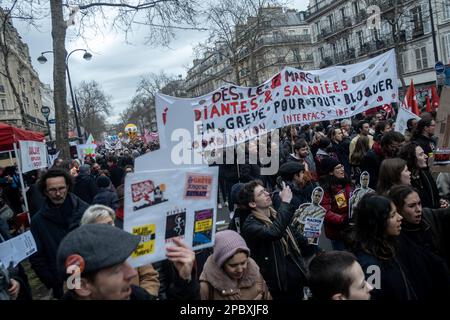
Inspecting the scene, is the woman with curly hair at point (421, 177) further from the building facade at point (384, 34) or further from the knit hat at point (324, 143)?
the building facade at point (384, 34)

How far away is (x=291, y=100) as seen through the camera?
646 cm

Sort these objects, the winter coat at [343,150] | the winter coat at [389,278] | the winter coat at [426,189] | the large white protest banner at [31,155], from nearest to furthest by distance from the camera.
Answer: the winter coat at [389,278] < the winter coat at [426,189] < the large white protest banner at [31,155] < the winter coat at [343,150]

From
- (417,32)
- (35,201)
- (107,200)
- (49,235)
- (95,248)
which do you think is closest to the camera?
(95,248)

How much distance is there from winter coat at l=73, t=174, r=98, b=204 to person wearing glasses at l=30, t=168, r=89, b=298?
3.14 m

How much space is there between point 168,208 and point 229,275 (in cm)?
85

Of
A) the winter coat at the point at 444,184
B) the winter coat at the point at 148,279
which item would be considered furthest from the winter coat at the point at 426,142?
the winter coat at the point at 148,279

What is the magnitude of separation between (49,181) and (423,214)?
3121 mm

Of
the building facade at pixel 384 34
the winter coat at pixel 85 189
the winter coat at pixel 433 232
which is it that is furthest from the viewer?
the building facade at pixel 384 34

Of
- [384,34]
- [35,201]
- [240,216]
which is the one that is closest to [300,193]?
[240,216]

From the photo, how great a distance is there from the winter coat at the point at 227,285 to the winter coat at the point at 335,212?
1.65m

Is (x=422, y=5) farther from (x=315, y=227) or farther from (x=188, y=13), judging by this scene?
(x=315, y=227)

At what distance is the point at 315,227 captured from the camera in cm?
338

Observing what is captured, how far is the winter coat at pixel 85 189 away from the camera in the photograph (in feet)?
22.3

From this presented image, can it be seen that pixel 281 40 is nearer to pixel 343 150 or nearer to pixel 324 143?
pixel 343 150
